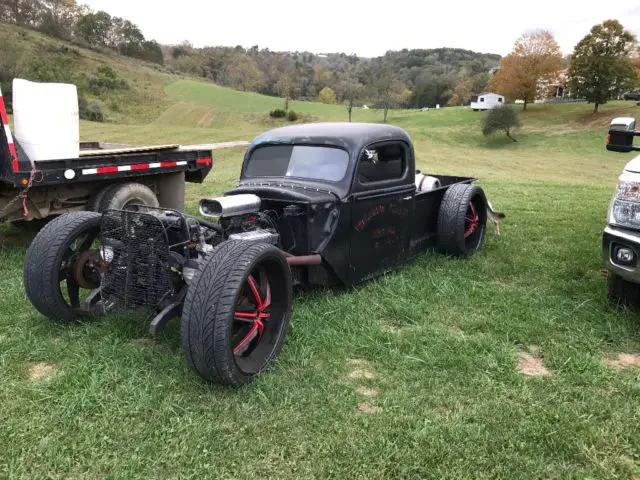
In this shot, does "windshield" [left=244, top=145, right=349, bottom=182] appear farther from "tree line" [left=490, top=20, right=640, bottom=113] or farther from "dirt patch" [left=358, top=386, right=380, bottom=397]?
"tree line" [left=490, top=20, right=640, bottom=113]

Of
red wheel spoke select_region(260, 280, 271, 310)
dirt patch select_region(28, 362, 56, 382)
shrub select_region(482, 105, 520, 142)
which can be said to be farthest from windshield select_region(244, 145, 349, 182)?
shrub select_region(482, 105, 520, 142)

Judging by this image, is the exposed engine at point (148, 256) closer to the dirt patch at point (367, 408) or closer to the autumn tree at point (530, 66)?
the dirt patch at point (367, 408)

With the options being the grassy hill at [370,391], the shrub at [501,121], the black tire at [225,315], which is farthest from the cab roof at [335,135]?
the shrub at [501,121]

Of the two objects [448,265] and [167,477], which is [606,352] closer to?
[448,265]

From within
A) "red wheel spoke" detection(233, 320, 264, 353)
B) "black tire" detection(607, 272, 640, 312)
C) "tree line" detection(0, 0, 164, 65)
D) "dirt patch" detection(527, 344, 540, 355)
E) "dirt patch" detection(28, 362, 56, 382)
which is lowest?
"dirt patch" detection(28, 362, 56, 382)

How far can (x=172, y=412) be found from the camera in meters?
2.90

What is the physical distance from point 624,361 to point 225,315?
8.98 ft

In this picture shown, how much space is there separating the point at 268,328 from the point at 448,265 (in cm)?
268

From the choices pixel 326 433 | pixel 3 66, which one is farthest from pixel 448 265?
pixel 3 66

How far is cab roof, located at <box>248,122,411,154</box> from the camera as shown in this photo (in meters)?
4.64

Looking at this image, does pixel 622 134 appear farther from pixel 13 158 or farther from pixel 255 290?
pixel 13 158

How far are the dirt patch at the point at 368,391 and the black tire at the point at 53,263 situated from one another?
2.21 meters

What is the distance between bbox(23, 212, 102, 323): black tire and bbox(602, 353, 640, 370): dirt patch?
150 inches

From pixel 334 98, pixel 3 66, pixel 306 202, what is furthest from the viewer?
pixel 334 98
